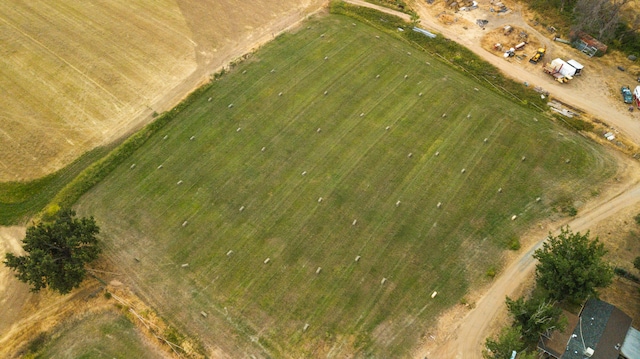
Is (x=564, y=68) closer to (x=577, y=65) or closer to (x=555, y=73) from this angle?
(x=555, y=73)

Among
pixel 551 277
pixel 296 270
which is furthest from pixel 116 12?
pixel 551 277

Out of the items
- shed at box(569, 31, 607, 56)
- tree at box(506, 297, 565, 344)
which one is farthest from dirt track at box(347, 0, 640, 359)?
tree at box(506, 297, 565, 344)

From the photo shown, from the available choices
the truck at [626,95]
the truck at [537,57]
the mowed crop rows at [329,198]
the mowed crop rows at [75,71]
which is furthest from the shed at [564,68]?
the mowed crop rows at [75,71]

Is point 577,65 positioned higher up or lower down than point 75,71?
higher up

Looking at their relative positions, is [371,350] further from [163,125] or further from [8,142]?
[8,142]

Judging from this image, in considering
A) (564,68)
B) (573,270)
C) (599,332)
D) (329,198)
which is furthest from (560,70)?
(329,198)

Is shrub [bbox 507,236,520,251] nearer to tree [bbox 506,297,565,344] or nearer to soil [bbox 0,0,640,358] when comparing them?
soil [bbox 0,0,640,358]
